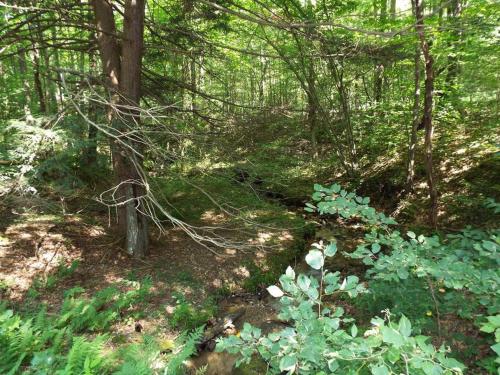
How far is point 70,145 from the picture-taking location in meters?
5.02

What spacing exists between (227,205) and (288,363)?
382 cm

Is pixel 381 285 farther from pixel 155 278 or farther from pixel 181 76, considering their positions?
pixel 181 76

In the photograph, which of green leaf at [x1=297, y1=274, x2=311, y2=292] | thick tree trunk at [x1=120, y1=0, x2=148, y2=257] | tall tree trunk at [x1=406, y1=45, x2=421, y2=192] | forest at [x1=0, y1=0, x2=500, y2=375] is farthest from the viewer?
tall tree trunk at [x1=406, y1=45, x2=421, y2=192]

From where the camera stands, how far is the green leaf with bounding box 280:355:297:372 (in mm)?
1443

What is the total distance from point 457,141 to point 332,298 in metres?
6.31

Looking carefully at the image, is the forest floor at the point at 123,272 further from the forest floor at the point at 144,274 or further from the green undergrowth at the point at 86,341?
the green undergrowth at the point at 86,341

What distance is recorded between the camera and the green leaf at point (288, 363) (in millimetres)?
1443

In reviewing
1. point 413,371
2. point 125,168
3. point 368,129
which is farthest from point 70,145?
point 368,129

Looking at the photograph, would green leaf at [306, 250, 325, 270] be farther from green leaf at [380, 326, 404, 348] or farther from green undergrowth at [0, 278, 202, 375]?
green undergrowth at [0, 278, 202, 375]

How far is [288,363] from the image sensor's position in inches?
57.1

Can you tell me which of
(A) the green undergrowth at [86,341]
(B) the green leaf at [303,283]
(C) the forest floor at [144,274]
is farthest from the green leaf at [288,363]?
(C) the forest floor at [144,274]

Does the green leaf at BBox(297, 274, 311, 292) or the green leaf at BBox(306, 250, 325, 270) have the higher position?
the green leaf at BBox(306, 250, 325, 270)

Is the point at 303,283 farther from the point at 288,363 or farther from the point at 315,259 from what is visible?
the point at 288,363

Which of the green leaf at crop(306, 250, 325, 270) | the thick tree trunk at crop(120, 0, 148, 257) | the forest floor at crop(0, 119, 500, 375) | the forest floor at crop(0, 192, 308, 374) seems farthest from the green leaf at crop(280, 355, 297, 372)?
the thick tree trunk at crop(120, 0, 148, 257)
